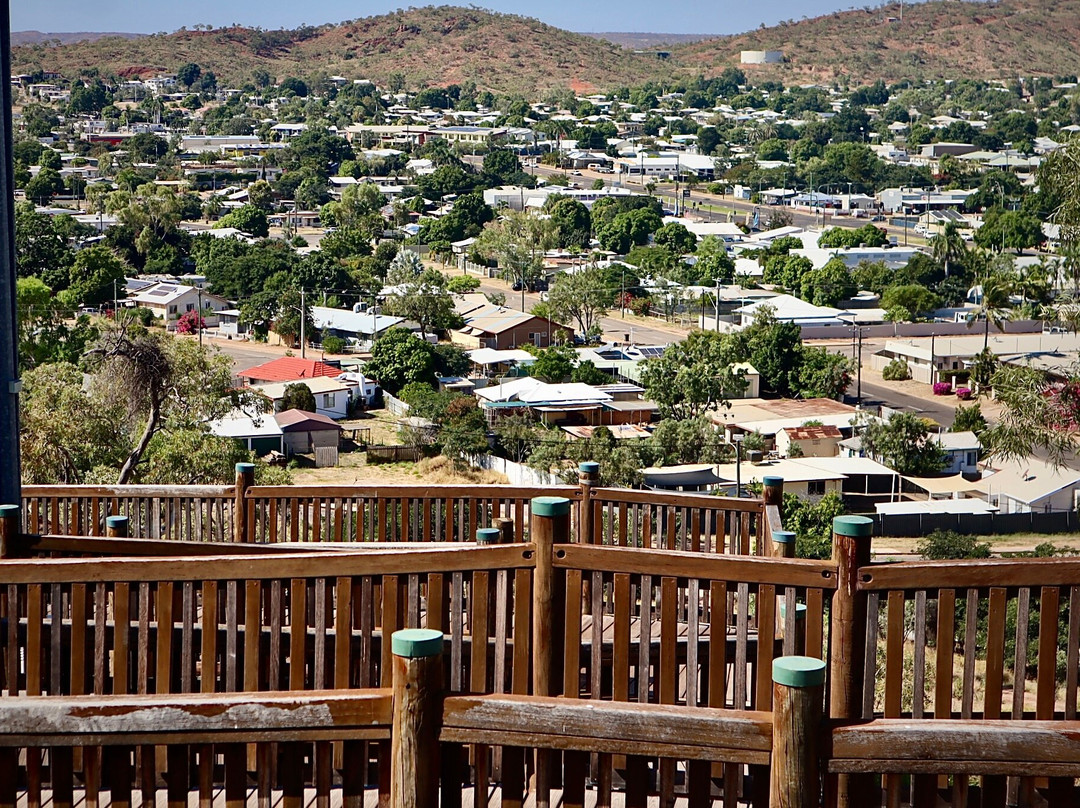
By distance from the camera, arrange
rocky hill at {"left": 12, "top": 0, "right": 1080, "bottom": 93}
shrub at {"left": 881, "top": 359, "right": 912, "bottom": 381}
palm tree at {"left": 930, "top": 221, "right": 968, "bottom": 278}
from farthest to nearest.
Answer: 1. rocky hill at {"left": 12, "top": 0, "right": 1080, "bottom": 93}
2. palm tree at {"left": 930, "top": 221, "right": 968, "bottom": 278}
3. shrub at {"left": 881, "top": 359, "right": 912, "bottom": 381}

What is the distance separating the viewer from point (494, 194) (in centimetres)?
7394

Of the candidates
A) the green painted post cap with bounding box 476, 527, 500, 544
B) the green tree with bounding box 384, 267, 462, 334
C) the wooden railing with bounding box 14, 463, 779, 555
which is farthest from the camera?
the green tree with bounding box 384, 267, 462, 334

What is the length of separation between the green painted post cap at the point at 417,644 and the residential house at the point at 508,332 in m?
37.0

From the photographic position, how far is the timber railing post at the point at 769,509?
568 cm

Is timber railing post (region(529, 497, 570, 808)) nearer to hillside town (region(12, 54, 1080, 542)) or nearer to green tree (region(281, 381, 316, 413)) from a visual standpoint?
hillside town (region(12, 54, 1080, 542))

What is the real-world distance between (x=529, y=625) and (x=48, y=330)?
30.5m

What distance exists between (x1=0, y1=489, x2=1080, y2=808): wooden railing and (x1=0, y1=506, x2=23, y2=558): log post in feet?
0.95

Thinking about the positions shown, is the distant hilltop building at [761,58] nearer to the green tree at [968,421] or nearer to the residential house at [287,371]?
the residential house at [287,371]

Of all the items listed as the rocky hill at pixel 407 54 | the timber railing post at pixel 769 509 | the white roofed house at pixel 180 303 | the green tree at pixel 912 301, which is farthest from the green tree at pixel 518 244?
the rocky hill at pixel 407 54

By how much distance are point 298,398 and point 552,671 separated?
2829 centimetres

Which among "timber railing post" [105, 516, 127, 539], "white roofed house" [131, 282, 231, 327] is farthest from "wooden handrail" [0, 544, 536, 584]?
"white roofed house" [131, 282, 231, 327]

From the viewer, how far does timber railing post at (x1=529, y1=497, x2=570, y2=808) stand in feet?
10.8

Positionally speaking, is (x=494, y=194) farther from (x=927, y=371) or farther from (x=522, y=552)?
(x=522, y=552)

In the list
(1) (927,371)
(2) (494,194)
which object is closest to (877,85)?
(2) (494,194)
